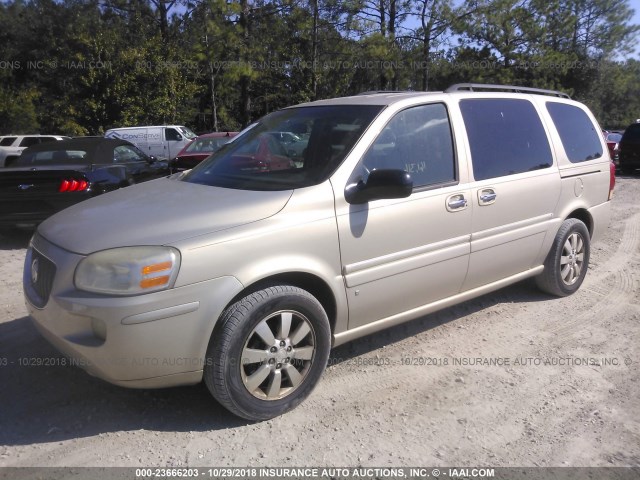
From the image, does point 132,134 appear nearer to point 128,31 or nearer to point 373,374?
point 128,31

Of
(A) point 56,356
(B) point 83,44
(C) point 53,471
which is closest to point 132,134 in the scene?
(B) point 83,44

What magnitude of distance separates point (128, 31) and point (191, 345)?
1288 inches

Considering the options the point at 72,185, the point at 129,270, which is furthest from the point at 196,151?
the point at 129,270

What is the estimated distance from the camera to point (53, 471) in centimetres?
279

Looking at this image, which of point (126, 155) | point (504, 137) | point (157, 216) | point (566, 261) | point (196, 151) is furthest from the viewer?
point (196, 151)

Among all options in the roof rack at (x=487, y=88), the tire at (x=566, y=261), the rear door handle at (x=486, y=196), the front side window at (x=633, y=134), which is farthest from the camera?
the front side window at (x=633, y=134)

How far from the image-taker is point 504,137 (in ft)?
14.8

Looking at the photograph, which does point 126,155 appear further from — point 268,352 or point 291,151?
point 268,352

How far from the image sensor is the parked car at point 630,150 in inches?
685

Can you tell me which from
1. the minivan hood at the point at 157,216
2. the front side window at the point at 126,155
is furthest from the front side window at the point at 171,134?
the minivan hood at the point at 157,216

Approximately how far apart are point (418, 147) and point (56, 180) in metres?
5.27

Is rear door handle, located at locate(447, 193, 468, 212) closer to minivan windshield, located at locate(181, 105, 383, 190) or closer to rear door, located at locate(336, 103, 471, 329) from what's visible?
rear door, located at locate(336, 103, 471, 329)

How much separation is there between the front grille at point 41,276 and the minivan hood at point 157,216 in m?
0.13

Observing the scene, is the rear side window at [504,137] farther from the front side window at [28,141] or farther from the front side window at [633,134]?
the front side window at [28,141]
